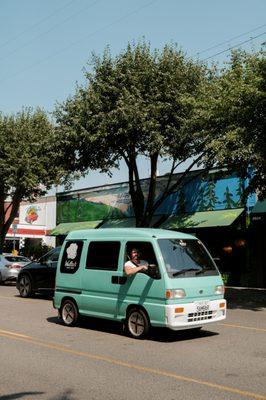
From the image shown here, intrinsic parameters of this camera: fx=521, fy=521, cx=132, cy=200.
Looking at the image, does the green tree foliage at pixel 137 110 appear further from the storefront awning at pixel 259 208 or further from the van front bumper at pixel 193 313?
the van front bumper at pixel 193 313

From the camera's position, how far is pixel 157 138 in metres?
20.5

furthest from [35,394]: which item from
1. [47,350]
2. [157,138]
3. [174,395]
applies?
[157,138]

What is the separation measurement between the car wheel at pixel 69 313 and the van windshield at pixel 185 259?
2.66 m

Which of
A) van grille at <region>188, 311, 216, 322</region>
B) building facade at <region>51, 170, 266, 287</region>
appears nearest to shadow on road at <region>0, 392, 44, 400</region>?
van grille at <region>188, 311, 216, 322</region>

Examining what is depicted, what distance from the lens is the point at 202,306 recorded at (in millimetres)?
9352

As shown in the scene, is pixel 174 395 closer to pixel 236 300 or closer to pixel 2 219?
pixel 236 300

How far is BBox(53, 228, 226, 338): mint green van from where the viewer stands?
9.17 metres

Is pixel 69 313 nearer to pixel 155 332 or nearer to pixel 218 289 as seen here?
pixel 155 332

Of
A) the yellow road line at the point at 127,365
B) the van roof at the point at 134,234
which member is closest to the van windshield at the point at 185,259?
the van roof at the point at 134,234

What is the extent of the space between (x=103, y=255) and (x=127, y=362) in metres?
3.29

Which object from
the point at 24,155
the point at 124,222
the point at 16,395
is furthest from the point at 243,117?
the point at 24,155

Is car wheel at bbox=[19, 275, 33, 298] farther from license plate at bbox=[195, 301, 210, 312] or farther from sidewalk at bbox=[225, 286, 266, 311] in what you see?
license plate at bbox=[195, 301, 210, 312]

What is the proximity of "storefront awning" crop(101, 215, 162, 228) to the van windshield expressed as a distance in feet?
50.5

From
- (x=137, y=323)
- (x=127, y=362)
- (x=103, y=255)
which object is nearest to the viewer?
(x=127, y=362)
